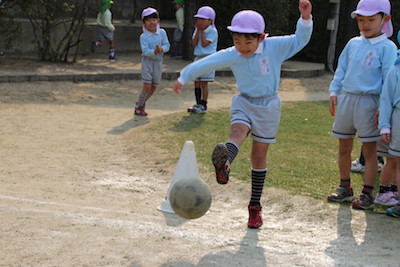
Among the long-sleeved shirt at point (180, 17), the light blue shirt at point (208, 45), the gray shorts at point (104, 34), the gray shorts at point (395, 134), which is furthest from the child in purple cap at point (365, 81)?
the long-sleeved shirt at point (180, 17)

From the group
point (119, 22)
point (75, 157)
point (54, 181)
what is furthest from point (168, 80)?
point (54, 181)

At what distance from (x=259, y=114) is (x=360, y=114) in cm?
103

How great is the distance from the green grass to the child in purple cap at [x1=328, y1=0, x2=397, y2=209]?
0.69m

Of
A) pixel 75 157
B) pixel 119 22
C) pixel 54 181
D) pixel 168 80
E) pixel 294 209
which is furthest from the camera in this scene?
pixel 119 22

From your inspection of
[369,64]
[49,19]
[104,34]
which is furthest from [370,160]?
[104,34]

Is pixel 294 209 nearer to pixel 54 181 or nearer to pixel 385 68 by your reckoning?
pixel 385 68

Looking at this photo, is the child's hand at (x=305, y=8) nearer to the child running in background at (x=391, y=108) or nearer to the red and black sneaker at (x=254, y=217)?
the child running in background at (x=391, y=108)

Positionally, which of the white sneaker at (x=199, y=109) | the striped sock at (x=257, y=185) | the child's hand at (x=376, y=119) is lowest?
the white sneaker at (x=199, y=109)

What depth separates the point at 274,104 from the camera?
4.84 meters

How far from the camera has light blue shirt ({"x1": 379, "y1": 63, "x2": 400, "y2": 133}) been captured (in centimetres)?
489

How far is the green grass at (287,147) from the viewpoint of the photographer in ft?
20.3

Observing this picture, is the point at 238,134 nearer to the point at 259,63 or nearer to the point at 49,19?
the point at 259,63

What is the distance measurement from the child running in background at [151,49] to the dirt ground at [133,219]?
5.12ft

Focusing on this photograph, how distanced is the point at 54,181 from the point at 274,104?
107 inches
